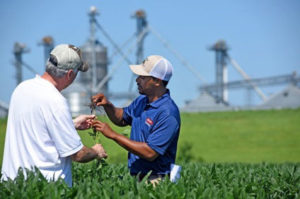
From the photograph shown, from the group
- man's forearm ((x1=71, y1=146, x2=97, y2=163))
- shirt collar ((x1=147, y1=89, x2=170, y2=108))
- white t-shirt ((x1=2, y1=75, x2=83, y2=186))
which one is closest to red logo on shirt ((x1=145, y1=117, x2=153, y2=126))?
shirt collar ((x1=147, y1=89, x2=170, y2=108))

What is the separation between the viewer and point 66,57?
460 cm

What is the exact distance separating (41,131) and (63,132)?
0.21 m

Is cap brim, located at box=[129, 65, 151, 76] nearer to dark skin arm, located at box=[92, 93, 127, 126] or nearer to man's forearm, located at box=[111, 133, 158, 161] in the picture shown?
dark skin arm, located at box=[92, 93, 127, 126]

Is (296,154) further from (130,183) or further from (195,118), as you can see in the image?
(130,183)

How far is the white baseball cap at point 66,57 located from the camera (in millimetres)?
4582

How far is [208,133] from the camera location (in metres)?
34.8

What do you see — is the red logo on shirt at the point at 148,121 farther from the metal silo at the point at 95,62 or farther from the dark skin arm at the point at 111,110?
the metal silo at the point at 95,62

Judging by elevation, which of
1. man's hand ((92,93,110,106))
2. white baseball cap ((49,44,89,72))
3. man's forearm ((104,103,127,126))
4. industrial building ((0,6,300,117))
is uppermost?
industrial building ((0,6,300,117))

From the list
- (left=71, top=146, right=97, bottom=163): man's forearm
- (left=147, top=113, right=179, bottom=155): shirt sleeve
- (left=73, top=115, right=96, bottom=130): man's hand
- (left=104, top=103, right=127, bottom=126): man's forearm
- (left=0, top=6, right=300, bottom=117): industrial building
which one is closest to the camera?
(left=71, top=146, right=97, bottom=163): man's forearm

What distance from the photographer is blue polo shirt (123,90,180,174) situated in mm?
5086

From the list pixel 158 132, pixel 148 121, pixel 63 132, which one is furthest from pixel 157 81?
pixel 63 132

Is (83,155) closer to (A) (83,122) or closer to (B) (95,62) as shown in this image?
(A) (83,122)

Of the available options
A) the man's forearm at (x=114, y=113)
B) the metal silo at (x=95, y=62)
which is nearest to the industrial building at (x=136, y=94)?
the metal silo at (x=95, y=62)

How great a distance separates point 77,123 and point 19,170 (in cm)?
89
